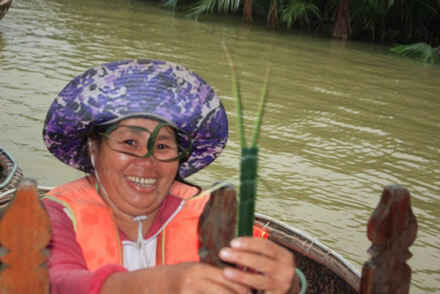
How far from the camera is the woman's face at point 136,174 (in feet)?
5.34

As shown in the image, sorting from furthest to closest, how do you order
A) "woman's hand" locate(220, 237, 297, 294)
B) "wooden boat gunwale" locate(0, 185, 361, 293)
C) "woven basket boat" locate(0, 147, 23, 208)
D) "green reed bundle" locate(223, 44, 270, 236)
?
"woven basket boat" locate(0, 147, 23, 208), "wooden boat gunwale" locate(0, 185, 361, 293), "woman's hand" locate(220, 237, 297, 294), "green reed bundle" locate(223, 44, 270, 236)

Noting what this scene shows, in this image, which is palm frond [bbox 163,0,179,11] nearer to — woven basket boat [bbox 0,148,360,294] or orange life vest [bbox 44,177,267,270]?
woven basket boat [bbox 0,148,360,294]

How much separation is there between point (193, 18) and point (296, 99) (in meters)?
7.55

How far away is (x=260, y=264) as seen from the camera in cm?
97

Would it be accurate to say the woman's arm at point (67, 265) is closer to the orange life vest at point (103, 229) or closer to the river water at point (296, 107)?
the orange life vest at point (103, 229)

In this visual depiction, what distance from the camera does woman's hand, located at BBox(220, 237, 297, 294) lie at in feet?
3.06

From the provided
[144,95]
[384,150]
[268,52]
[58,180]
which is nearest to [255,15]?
[268,52]

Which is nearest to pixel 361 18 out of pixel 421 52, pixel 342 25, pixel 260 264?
pixel 342 25

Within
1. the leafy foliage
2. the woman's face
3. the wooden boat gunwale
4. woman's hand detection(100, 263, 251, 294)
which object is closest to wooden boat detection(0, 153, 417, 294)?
the wooden boat gunwale

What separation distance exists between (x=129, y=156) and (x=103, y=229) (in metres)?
0.23

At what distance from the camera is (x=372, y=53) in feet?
39.7

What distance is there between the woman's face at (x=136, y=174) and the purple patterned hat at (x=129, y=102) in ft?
0.17

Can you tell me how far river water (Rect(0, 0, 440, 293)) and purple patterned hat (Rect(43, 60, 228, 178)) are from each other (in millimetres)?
339

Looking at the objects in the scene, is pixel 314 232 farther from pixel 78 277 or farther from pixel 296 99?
pixel 296 99
